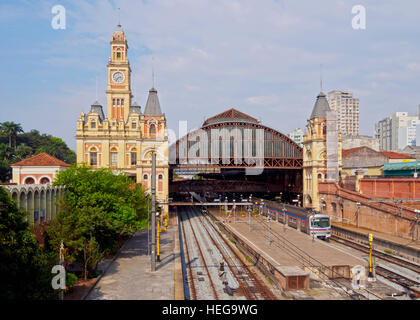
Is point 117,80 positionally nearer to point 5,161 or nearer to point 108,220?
point 5,161

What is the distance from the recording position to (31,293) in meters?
14.1

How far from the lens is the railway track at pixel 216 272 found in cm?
2298

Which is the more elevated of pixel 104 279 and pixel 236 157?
pixel 236 157

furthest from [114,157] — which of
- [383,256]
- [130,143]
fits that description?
[383,256]

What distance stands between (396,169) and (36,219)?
189ft

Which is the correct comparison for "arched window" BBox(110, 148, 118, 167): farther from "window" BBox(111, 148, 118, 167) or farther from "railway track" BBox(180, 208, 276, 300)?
"railway track" BBox(180, 208, 276, 300)

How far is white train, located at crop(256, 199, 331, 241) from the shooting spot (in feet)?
130

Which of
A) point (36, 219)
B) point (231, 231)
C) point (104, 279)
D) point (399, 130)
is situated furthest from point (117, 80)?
point (399, 130)

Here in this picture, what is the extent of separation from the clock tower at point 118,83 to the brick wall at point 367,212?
4079cm

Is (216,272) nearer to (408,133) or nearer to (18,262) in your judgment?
(18,262)

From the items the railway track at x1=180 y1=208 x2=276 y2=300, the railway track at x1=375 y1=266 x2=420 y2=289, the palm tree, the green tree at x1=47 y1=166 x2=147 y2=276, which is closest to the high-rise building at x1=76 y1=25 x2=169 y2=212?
the railway track at x1=180 y1=208 x2=276 y2=300

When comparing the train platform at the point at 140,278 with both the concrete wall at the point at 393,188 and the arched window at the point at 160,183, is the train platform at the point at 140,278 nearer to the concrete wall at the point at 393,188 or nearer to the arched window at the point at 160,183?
the arched window at the point at 160,183

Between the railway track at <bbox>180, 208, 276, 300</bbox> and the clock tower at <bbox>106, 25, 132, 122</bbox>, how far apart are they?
30.9 metres

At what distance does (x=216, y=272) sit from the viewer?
92.9ft
